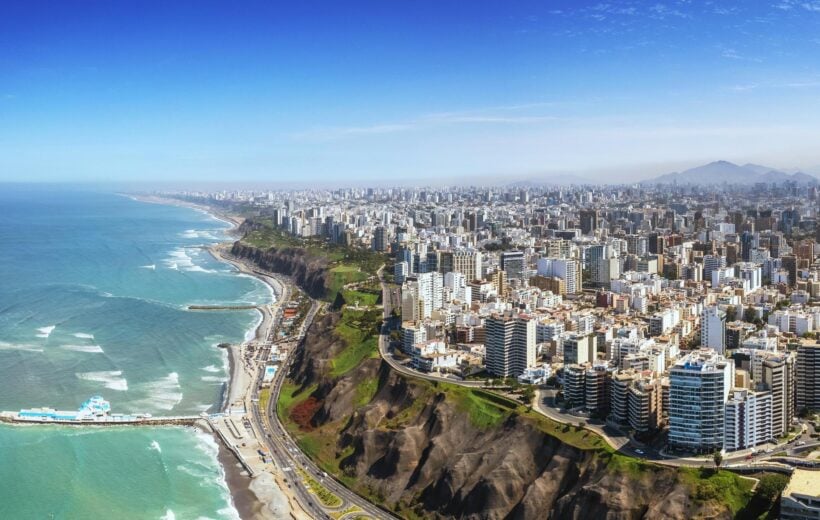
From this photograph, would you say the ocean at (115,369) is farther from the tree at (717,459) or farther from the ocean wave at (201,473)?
the tree at (717,459)

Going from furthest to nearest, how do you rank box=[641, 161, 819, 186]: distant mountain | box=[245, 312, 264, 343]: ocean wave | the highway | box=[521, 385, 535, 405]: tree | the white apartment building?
box=[641, 161, 819, 186]: distant mountain < box=[245, 312, 264, 343]: ocean wave < box=[521, 385, 535, 405]: tree < the highway < the white apartment building

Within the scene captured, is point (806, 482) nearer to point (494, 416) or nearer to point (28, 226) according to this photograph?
point (494, 416)

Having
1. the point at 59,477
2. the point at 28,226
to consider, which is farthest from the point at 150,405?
the point at 28,226

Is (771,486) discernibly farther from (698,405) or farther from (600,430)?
(600,430)

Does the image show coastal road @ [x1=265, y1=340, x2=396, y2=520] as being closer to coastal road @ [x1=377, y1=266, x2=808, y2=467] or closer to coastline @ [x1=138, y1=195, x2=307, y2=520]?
coastline @ [x1=138, y1=195, x2=307, y2=520]

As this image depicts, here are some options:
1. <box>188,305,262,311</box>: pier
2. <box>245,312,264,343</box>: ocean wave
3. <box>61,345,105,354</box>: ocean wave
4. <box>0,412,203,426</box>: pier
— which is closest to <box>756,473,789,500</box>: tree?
<box>0,412,203,426</box>: pier

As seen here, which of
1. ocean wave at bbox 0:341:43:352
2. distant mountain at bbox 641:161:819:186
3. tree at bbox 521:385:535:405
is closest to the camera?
tree at bbox 521:385:535:405

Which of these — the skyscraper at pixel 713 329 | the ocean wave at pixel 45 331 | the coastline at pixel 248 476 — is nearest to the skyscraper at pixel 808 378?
the skyscraper at pixel 713 329
